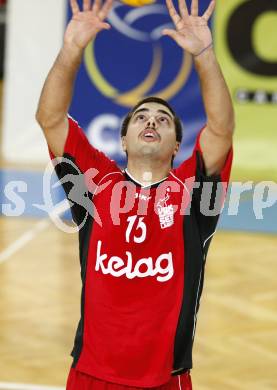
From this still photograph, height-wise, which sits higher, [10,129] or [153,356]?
[10,129]

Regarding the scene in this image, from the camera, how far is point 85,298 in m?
4.69

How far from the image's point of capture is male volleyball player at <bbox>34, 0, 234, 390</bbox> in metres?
4.52

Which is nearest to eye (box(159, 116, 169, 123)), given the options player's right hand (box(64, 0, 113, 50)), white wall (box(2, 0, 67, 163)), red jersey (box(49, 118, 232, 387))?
red jersey (box(49, 118, 232, 387))

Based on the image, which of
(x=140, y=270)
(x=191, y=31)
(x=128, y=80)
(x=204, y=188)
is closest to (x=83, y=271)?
(x=140, y=270)

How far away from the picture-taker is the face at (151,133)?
468 cm

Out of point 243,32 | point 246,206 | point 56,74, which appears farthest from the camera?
point 243,32

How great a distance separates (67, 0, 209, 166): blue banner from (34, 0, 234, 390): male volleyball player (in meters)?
9.85

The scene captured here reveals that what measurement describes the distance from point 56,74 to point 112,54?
10.3 metres

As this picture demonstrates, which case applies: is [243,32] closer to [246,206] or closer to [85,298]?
[246,206]

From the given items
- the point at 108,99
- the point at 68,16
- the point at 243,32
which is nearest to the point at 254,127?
the point at 243,32

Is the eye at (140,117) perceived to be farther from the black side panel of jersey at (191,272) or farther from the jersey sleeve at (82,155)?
the black side panel of jersey at (191,272)

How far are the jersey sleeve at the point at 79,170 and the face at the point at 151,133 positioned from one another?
19 cm

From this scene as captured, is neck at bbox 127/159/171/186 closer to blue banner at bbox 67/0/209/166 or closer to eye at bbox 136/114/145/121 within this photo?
eye at bbox 136/114/145/121

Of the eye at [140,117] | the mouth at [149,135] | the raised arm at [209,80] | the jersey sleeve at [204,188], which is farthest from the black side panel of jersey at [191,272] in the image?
the eye at [140,117]
